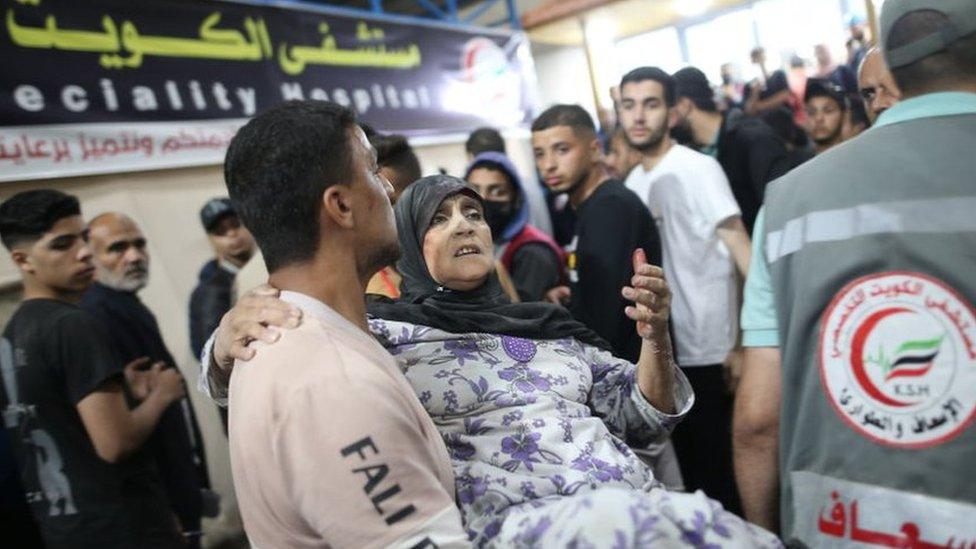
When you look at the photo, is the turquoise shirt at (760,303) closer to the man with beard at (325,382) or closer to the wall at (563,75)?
the man with beard at (325,382)

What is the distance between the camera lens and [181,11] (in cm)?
358

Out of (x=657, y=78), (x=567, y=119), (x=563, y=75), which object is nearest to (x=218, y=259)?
(x=567, y=119)

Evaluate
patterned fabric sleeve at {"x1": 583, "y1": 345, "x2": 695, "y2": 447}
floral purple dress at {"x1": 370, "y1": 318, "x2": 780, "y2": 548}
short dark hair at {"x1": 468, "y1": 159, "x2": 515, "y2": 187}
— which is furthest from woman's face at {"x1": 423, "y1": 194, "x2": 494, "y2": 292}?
short dark hair at {"x1": 468, "y1": 159, "x2": 515, "y2": 187}

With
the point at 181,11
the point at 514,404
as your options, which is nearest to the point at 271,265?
the point at 514,404

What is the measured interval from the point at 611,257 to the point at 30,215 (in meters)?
1.77

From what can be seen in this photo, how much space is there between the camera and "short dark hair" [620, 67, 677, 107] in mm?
2854

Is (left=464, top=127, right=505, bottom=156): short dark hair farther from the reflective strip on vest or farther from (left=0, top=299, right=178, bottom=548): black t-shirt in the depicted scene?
the reflective strip on vest

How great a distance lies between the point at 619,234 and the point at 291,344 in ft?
4.64

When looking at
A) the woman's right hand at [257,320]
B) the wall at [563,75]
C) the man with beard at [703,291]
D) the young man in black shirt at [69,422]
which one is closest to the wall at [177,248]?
the young man in black shirt at [69,422]

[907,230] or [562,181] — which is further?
[562,181]

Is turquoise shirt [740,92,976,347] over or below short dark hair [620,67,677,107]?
below

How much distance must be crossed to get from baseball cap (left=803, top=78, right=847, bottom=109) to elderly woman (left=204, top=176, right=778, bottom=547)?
3.00 meters

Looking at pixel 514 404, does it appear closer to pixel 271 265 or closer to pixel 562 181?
pixel 271 265

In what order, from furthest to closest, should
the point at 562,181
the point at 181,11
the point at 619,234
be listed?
the point at 181,11 → the point at 562,181 → the point at 619,234
